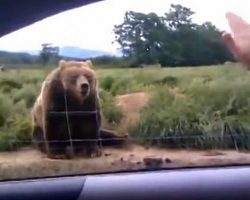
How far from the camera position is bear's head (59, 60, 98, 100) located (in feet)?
7.43

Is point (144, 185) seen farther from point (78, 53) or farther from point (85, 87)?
point (78, 53)

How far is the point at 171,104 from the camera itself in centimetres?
237

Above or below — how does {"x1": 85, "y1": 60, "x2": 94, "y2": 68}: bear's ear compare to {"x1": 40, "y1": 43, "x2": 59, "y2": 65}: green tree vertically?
below

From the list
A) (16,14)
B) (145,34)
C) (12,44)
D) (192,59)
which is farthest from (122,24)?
(16,14)

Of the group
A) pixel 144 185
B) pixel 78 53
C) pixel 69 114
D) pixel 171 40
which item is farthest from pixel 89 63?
pixel 144 185

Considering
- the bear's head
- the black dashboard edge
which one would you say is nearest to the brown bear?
the bear's head

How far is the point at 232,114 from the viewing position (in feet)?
7.84

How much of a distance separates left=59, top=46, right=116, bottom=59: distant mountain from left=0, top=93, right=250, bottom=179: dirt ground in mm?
164

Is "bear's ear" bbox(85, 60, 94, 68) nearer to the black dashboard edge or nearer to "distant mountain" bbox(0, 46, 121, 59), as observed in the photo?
"distant mountain" bbox(0, 46, 121, 59)

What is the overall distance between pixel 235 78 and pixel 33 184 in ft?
2.57

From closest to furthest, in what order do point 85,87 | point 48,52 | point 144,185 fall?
point 48,52 → point 85,87 → point 144,185

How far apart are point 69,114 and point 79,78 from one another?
0.13m

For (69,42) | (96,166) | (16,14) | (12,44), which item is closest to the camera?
(16,14)

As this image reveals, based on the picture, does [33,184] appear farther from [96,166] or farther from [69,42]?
[69,42]
